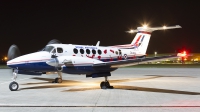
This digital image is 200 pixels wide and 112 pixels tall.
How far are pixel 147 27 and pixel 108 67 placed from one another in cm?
840

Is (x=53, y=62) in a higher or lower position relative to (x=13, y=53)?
lower

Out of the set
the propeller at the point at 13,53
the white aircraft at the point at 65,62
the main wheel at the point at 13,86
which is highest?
the propeller at the point at 13,53

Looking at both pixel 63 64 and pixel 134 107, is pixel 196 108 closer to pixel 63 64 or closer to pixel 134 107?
pixel 134 107

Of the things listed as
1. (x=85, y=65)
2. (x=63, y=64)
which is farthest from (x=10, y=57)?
(x=85, y=65)

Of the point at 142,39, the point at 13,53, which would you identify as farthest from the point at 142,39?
the point at 13,53

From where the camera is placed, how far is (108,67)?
15898 mm

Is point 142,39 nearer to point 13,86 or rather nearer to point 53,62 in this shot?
point 53,62

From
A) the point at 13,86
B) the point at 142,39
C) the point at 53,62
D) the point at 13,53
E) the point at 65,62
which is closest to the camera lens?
the point at 65,62

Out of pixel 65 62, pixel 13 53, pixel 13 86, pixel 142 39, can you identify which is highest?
pixel 142 39

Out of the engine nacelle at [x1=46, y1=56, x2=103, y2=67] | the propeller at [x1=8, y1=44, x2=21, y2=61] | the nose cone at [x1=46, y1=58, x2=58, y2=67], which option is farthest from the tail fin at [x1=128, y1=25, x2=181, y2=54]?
the propeller at [x1=8, y1=44, x2=21, y2=61]

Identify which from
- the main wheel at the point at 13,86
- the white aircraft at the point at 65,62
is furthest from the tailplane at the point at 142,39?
the main wheel at the point at 13,86

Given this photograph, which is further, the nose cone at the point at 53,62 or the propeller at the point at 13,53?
the propeller at the point at 13,53

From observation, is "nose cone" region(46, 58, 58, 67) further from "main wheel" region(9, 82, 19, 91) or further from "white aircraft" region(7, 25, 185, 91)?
"main wheel" region(9, 82, 19, 91)

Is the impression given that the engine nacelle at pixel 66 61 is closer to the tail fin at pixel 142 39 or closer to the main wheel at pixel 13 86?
the main wheel at pixel 13 86
